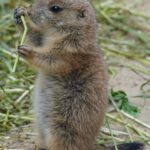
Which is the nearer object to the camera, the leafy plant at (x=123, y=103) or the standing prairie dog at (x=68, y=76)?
the standing prairie dog at (x=68, y=76)

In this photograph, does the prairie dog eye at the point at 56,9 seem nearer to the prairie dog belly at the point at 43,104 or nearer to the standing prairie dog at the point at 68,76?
the standing prairie dog at the point at 68,76

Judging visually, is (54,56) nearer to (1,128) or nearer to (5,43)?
(1,128)

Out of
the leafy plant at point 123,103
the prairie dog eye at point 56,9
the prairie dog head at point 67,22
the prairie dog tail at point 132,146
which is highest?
the prairie dog eye at point 56,9

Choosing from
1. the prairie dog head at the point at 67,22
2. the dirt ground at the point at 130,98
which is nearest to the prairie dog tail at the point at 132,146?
the dirt ground at the point at 130,98

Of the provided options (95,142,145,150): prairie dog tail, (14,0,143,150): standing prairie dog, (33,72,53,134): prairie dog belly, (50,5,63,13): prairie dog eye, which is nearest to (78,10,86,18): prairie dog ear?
(14,0,143,150): standing prairie dog

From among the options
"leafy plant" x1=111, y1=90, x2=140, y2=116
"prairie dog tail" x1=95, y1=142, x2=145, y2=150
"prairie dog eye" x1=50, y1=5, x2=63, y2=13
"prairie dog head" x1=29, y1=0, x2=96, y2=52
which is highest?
"prairie dog eye" x1=50, y1=5, x2=63, y2=13

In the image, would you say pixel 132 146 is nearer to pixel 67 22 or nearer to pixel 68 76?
pixel 68 76

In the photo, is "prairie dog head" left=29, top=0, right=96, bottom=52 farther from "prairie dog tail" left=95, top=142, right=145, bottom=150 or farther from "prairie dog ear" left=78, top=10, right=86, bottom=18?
"prairie dog tail" left=95, top=142, right=145, bottom=150
